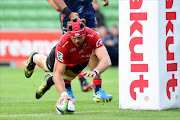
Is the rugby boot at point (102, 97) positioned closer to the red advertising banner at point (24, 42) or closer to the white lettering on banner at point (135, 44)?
the white lettering on banner at point (135, 44)

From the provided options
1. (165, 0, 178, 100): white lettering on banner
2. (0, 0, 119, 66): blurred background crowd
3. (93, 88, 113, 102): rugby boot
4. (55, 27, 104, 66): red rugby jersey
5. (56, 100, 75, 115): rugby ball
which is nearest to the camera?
(56, 100, 75, 115): rugby ball

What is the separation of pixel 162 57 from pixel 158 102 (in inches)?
20.0

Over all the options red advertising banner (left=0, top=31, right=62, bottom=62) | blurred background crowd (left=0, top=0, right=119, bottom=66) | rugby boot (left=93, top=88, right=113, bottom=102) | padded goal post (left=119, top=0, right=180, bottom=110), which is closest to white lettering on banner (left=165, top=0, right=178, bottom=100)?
padded goal post (left=119, top=0, right=180, bottom=110)

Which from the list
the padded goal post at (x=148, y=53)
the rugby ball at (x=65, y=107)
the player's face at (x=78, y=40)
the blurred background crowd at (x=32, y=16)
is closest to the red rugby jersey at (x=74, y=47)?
the player's face at (x=78, y=40)

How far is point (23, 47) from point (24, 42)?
0.57 ft

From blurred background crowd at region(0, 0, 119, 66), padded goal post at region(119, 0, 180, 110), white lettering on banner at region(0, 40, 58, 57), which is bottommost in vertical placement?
white lettering on banner at region(0, 40, 58, 57)

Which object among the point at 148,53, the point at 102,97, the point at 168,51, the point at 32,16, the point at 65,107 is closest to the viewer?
the point at 65,107

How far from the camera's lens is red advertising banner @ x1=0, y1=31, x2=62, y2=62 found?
1606 centimetres

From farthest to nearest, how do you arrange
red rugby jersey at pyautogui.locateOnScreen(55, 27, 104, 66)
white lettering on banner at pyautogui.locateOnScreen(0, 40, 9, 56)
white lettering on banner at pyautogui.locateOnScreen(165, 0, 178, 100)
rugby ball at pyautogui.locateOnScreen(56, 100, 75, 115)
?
white lettering on banner at pyautogui.locateOnScreen(0, 40, 9, 56) < white lettering on banner at pyautogui.locateOnScreen(165, 0, 178, 100) < red rugby jersey at pyautogui.locateOnScreen(55, 27, 104, 66) < rugby ball at pyautogui.locateOnScreen(56, 100, 75, 115)

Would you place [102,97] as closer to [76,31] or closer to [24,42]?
[76,31]

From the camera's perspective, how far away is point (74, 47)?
567cm

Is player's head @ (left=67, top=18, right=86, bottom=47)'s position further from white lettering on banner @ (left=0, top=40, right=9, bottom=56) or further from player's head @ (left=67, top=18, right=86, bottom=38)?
white lettering on banner @ (left=0, top=40, right=9, bottom=56)

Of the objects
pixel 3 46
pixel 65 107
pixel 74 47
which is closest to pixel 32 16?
pixel 3 46

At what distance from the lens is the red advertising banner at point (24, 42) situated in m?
16.1
